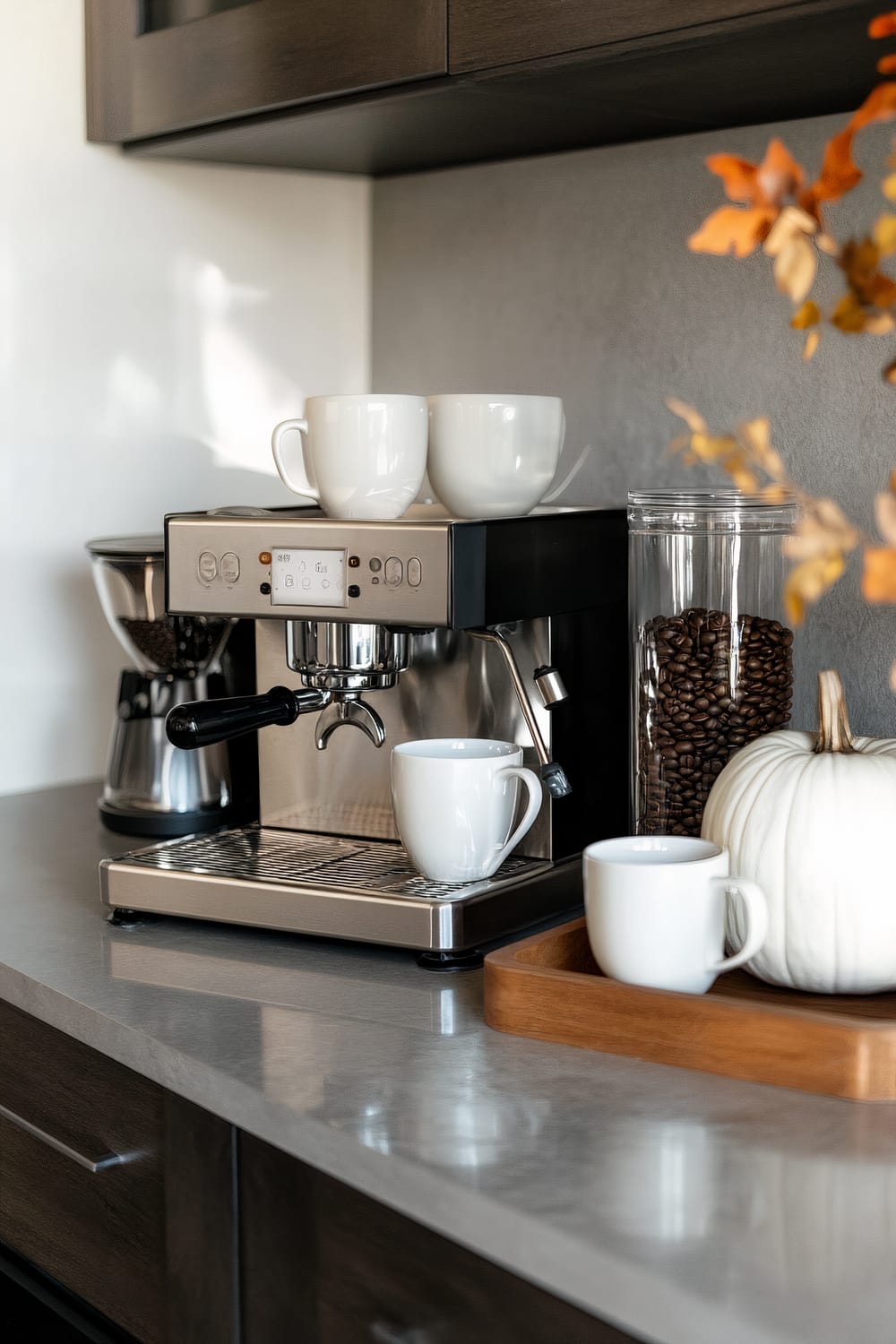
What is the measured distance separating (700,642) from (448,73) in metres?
0.43

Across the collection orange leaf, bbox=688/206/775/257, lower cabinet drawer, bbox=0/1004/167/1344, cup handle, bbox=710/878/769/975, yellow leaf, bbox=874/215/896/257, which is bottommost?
lower cabinet drawer, bbox=0/1004/167/1344

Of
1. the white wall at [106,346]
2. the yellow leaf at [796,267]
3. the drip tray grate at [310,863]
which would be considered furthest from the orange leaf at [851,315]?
the white wall at [106,346]

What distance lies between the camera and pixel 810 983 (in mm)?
833

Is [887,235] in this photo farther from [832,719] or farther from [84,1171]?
[84,1171]

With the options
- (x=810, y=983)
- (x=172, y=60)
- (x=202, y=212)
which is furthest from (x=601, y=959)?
(x=202, y=212)

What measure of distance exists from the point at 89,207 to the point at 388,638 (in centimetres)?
66

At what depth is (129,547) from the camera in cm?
126

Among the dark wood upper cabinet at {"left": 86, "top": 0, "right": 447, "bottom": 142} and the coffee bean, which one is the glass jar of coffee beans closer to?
the coffee bean

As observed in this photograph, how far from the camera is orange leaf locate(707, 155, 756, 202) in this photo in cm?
45

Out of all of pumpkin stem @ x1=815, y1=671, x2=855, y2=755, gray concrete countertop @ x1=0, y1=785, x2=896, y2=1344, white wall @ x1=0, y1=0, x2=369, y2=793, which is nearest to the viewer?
gray concrete countertop @ x1=0, y1=785, x2=896, y2=1344

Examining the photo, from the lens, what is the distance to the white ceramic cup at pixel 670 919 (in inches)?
31.3

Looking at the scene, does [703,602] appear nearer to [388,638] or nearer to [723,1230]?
[388,638]

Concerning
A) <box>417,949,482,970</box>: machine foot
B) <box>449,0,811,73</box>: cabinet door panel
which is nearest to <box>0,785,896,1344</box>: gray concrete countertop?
<box>417,949,482,970</box>: machine foot

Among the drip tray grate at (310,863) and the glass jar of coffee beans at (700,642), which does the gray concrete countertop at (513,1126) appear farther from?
the glass jar of coffee beans at (700,642)
